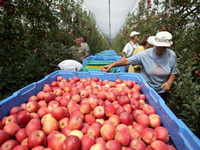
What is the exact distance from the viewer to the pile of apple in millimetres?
1106

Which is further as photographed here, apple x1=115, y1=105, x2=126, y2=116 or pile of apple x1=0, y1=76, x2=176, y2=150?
apple x1=115, y1=105, x2=126, y2=116

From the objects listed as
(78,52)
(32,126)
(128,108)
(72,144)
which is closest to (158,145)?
(128,108)

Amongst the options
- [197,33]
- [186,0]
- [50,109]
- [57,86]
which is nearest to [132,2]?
[186,0]

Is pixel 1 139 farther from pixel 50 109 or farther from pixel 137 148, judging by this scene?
pixel 137 148

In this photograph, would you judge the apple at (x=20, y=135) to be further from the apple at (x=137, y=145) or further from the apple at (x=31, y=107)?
the apple at (x=137, y=145)

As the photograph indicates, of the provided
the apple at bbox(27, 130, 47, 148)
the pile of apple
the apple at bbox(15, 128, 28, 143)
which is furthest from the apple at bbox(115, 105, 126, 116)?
the apple at bbox(15, 128, 28, 143)

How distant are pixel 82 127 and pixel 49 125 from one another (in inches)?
13.0

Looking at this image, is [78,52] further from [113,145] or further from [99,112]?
[113,145]

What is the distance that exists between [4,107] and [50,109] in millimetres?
489

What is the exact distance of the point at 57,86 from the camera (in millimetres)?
2461

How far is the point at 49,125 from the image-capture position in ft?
4.33

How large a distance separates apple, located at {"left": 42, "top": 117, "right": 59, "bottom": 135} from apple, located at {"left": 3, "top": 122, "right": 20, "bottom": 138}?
258mm

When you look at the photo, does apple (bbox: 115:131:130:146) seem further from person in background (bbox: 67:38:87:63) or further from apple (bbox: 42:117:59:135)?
person in background (bbox: 67:38:87:63)

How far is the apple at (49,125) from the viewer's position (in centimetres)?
130
